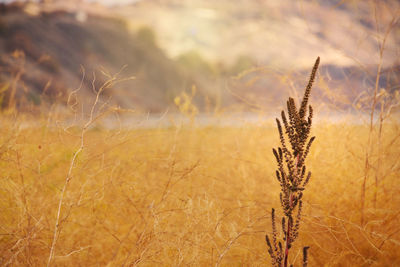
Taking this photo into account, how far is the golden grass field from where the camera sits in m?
1.82

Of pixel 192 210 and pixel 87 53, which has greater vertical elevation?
pixel 87 53

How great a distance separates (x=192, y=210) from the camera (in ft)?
7.06

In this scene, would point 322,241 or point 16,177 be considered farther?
point 16,177

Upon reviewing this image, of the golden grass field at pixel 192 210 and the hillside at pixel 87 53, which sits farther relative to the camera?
the hillside at pixel 87 53

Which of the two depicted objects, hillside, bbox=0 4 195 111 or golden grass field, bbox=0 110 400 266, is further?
hillside, bbox=0 4 195 111

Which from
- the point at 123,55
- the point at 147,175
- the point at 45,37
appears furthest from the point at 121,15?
the point at 147,175

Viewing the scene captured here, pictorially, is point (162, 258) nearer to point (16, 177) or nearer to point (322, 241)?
point (322, 241)

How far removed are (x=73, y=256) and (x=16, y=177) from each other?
92 cm

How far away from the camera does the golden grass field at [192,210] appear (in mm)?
1821

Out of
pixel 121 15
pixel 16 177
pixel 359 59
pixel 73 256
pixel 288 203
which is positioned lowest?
pixel 73 256

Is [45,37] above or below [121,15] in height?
below

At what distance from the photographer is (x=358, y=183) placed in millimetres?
2432

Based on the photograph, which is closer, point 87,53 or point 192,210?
point 192,210

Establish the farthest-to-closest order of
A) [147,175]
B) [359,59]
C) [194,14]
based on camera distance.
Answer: [194,14] < [147,175] < [359,59]
